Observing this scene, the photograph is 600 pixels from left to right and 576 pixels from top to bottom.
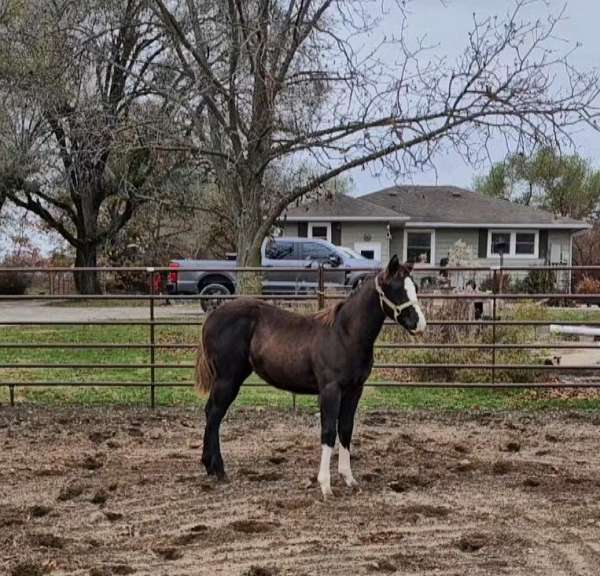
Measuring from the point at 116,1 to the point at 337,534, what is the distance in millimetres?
12157

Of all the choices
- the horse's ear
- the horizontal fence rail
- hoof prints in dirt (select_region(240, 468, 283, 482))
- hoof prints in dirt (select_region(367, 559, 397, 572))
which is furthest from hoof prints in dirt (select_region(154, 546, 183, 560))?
the horizontal fence rail

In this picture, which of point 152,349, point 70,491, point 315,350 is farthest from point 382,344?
point 70,491

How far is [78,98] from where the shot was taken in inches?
574

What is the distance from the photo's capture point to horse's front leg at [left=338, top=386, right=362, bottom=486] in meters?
5.00

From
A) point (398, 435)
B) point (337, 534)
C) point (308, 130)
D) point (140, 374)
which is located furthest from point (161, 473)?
point (308, 130)

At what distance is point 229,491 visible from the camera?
16.0 ft

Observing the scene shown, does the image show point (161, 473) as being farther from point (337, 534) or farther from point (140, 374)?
point (140, 374)

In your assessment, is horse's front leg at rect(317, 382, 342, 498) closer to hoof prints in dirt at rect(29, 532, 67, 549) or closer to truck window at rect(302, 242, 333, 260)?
hoof prints in dirt at rect(29, 532, 67, 549)

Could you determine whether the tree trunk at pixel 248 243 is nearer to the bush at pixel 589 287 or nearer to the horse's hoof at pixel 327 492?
the bush at pixel 589 287

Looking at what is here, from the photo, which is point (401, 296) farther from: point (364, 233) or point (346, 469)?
point (364, 233)

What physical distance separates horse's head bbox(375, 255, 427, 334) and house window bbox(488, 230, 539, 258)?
2294 cm

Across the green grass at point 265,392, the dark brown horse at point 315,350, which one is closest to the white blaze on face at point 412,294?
the dark brown horse at point 315,350

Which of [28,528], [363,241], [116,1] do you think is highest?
[116,1]

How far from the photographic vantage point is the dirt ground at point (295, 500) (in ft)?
12.2
